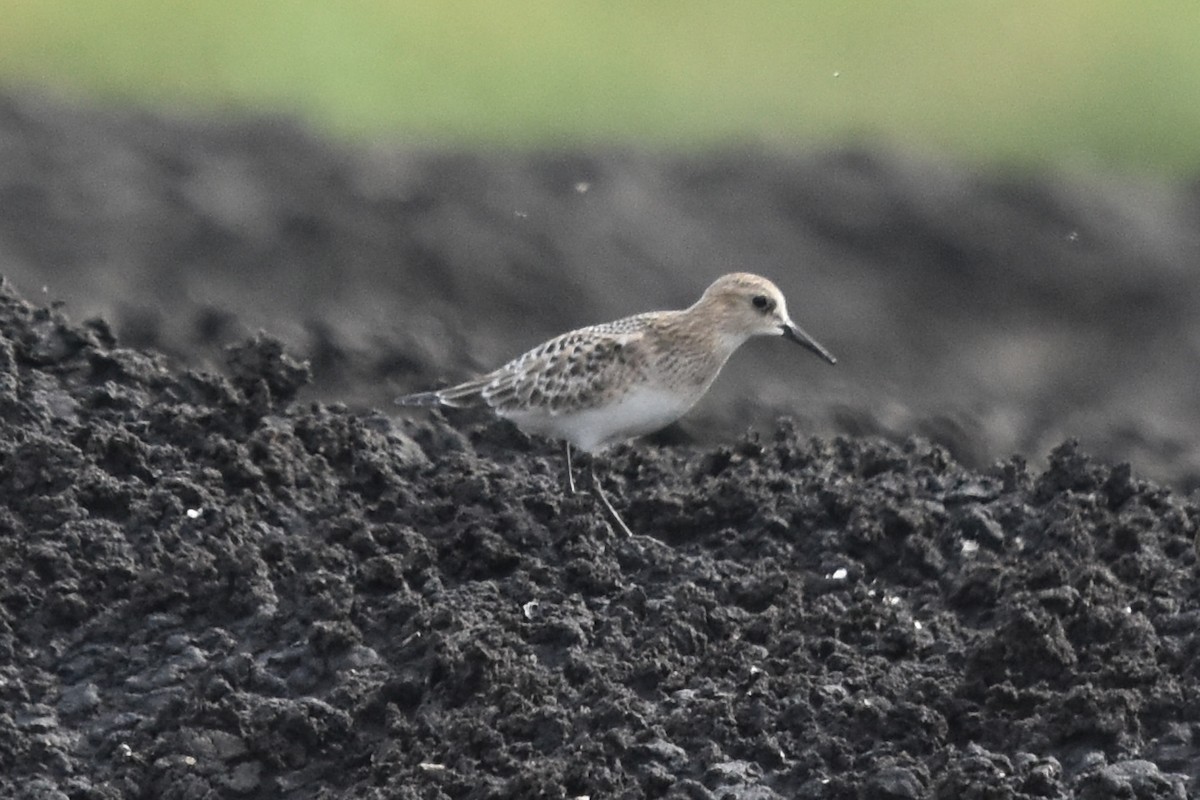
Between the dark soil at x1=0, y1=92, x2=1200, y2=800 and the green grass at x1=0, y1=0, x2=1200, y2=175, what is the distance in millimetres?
2525

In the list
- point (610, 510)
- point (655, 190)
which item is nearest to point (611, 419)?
point (610, 510)

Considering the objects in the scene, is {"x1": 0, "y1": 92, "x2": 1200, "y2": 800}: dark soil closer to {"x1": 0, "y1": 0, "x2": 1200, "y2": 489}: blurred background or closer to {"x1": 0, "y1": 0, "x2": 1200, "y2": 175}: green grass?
{"x1": 0, "y1": 0, "x2": 1200, "y2": 489}: blurred background

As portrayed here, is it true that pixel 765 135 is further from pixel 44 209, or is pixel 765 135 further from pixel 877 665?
pixel 877 665

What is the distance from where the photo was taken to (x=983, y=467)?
1212 cm

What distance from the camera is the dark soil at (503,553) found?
7613 mm

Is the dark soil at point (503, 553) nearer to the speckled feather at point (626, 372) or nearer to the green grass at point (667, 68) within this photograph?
the speckled feather at point (626, 372)

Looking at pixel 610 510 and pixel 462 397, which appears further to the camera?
pixel 462 397

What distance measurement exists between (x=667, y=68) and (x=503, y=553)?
10075 millimetres

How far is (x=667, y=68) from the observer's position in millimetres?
18422

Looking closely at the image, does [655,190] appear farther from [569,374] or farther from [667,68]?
[569,374]

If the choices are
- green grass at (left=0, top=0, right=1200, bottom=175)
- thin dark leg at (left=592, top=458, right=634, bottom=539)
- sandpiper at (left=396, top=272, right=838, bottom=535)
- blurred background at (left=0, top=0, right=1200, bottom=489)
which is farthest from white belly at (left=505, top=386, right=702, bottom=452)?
green grass at (left=0, top=0, right=1200, bottom=175)

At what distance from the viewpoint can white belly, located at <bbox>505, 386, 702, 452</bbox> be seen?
986cm

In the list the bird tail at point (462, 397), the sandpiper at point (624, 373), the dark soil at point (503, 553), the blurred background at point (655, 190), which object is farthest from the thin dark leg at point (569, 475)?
the blurred background at point (655, 190)

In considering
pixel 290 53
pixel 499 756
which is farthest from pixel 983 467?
pixel 290 53
